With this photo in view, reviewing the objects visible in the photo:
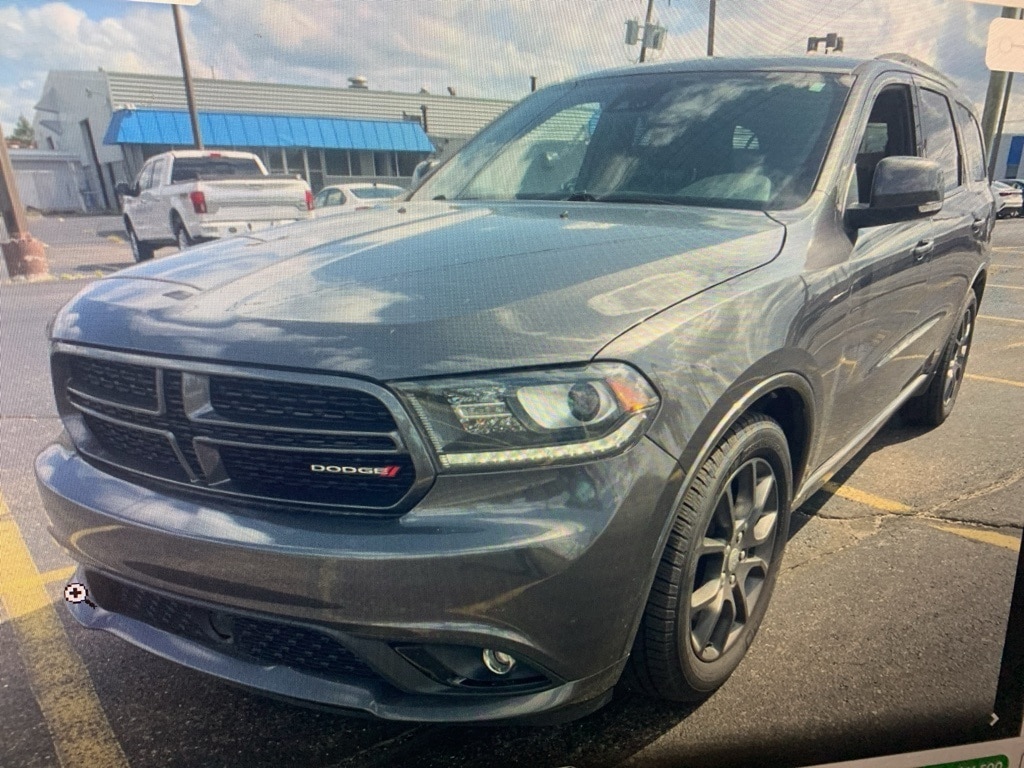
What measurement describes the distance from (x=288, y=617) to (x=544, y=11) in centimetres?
152

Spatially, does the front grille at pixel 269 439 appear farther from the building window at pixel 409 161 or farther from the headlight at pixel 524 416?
the building window at pixel 409 161

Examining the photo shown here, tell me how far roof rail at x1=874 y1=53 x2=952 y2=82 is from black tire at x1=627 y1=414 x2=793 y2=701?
4.20ft

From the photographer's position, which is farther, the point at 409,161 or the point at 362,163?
the point at 409,161

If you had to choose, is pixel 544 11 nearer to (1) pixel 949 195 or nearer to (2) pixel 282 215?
(2) pixel 282 215

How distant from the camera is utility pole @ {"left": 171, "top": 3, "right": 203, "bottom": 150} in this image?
1.49 m

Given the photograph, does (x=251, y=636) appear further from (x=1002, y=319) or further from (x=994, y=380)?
(x=1002, y=319)

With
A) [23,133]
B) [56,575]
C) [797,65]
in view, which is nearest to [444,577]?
[23,133]

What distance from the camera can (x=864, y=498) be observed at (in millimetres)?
3012

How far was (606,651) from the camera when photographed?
1455 millimetres

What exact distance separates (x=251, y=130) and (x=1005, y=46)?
2.00 meters

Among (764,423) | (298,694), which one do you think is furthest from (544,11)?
(298,694)

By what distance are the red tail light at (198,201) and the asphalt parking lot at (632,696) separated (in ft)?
0.73

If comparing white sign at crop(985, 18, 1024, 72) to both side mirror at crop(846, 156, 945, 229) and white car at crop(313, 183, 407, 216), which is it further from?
white car at crop(313, 183, 407, 216)

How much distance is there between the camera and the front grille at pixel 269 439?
53.6 inches
